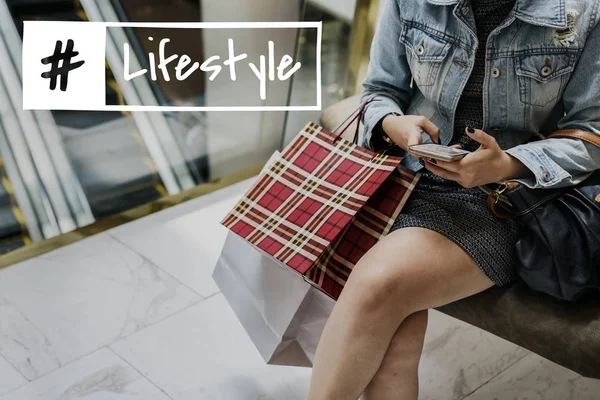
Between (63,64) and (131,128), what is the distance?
491 mm

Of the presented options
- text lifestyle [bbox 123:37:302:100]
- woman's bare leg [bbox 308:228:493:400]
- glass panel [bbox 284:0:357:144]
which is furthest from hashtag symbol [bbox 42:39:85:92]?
woman's bare leg [bbox 308:228:493:400]

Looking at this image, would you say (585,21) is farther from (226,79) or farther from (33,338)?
(226,79)

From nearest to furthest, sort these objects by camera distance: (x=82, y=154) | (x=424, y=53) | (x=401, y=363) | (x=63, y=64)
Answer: (x=401, y=363) → (x=424, y=53) → (x=63, y=64) → (x=82, y=154)

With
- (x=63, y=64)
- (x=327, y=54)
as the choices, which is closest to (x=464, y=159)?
(x=63, y=64)

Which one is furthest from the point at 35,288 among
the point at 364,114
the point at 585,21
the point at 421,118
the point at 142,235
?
the point at 585,21

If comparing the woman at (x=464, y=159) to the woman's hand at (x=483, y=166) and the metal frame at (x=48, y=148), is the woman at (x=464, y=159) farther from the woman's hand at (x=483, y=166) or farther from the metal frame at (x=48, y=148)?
the metal frame at (x=48, y=148)

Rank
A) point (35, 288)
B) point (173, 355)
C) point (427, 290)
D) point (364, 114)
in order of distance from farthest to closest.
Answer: point (35, 288)
point (173, 355)
point (364, 114)
point (427, 290)

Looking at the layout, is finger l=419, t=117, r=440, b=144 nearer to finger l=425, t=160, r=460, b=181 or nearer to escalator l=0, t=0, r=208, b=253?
finger l=425, t=160, r=460, b=181

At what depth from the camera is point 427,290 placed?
137 cm

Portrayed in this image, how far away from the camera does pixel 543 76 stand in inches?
55.9

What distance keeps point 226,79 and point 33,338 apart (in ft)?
Result: 4.41

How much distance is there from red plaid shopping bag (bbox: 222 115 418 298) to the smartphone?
13 centimetres

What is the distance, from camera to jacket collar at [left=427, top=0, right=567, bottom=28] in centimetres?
138

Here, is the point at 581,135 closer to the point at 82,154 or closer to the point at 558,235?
the point at 558,235
